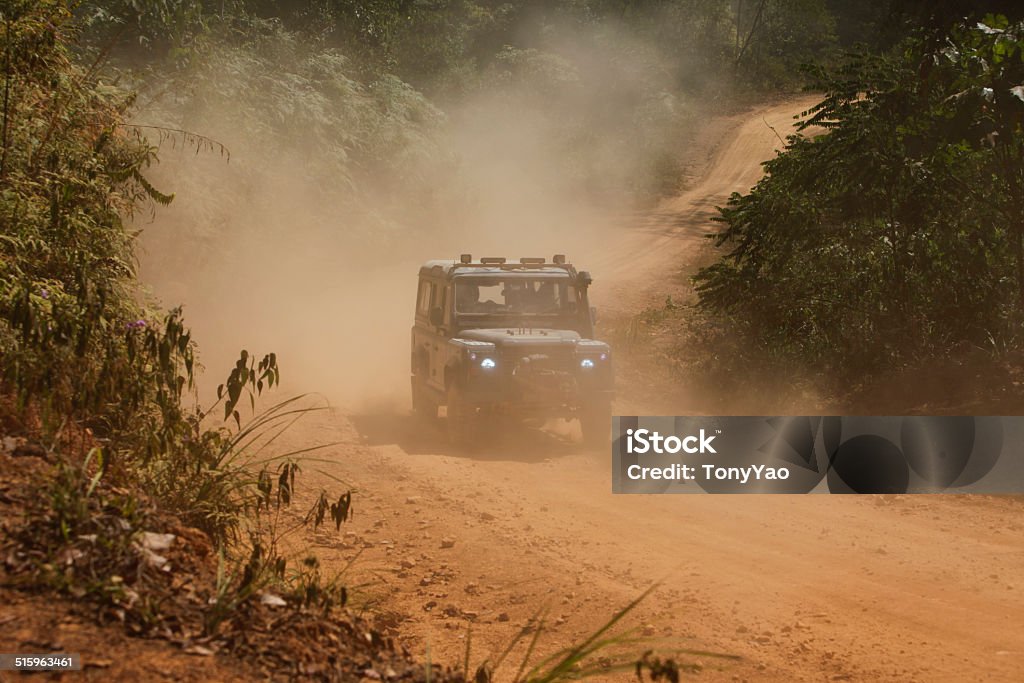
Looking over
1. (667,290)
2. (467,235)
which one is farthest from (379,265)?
(667,290)

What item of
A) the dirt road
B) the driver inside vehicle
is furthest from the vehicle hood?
the dirt road

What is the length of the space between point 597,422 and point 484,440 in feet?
4.47

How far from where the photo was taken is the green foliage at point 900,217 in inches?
471

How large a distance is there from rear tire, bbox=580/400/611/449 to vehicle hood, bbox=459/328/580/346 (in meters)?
0.80

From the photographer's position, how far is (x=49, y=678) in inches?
136

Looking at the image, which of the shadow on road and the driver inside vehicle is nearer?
the shadow on road

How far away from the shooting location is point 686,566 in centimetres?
786

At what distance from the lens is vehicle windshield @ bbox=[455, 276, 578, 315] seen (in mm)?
12914

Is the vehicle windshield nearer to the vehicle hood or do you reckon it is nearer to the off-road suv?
the off-road suv

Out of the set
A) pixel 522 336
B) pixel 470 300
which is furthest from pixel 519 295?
pixel 522 336

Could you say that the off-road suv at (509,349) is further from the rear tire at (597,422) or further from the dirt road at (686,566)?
the dirt road at (686,566)

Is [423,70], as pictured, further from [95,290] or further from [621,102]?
[95,290]

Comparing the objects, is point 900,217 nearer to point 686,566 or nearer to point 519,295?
point 519,295

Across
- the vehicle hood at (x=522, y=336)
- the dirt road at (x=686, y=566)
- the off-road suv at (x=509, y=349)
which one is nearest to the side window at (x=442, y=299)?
the off-road suv at (x=509, y=349)
